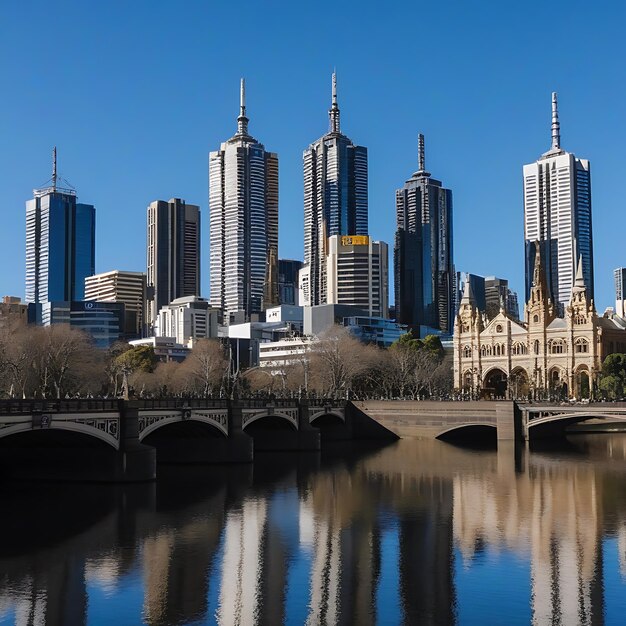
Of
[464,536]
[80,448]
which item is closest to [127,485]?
[80,448]

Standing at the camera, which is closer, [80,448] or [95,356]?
[80,448]

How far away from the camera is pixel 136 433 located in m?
74.1

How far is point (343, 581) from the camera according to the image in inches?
1705

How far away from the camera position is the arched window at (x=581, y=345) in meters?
186

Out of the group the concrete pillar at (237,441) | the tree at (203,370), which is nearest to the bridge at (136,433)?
the concrete pillar at (237,441)

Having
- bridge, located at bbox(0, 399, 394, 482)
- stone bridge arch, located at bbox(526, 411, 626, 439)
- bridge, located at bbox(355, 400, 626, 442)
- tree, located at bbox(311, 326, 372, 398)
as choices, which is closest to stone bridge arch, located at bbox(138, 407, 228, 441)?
bridge, located at bbox(0, 399, 394, 482)

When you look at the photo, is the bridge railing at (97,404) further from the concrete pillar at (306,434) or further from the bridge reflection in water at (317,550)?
the concrete pillar at (306,434)

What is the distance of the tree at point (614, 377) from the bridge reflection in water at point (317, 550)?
78.8 meters

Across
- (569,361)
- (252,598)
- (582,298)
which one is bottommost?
(252,598)

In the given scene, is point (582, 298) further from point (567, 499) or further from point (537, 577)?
point (537, 577)

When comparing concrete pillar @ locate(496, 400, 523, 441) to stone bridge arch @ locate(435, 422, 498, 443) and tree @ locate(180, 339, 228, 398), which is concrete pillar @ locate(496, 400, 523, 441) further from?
tree @ locate(180, 339, 228, 398)

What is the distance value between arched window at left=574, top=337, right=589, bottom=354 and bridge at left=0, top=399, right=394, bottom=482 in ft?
299

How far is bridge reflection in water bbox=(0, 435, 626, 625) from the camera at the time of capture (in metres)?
38.6

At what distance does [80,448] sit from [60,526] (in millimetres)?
21154
